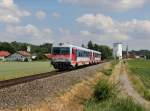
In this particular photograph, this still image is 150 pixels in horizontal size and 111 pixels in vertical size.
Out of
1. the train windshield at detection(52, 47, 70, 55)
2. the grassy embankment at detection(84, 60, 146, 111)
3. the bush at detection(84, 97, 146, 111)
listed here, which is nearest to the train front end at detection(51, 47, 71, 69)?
the train windshield at detection(52, 47, 70, 55)

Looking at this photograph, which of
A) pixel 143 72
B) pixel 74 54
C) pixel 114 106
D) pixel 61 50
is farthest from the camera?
pixel 143 72

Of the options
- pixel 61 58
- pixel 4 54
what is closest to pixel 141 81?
pixel 61 58

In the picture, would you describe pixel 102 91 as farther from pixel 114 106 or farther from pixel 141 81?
pixel 141 81

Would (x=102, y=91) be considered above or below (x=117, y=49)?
below

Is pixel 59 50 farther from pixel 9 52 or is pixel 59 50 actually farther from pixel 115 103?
pixel 9 52

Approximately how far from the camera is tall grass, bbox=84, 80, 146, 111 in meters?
16.1

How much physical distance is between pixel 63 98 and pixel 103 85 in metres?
3.13

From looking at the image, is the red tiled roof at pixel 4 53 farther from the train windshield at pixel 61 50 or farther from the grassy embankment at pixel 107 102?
the grassy embankment at pixel 107 102

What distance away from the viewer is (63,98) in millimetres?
16703

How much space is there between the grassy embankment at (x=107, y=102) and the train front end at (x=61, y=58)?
26.3 m

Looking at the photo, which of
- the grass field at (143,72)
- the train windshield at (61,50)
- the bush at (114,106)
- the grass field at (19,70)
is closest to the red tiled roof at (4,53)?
the grass field at (143,72)

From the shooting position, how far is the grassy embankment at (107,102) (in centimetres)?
1606

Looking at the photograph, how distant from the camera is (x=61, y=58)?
153ft

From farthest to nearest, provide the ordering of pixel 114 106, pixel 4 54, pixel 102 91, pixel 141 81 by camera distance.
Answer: pixel 4 54 → pixel 141 81 → pixel 102 91 → pixel 114 106
